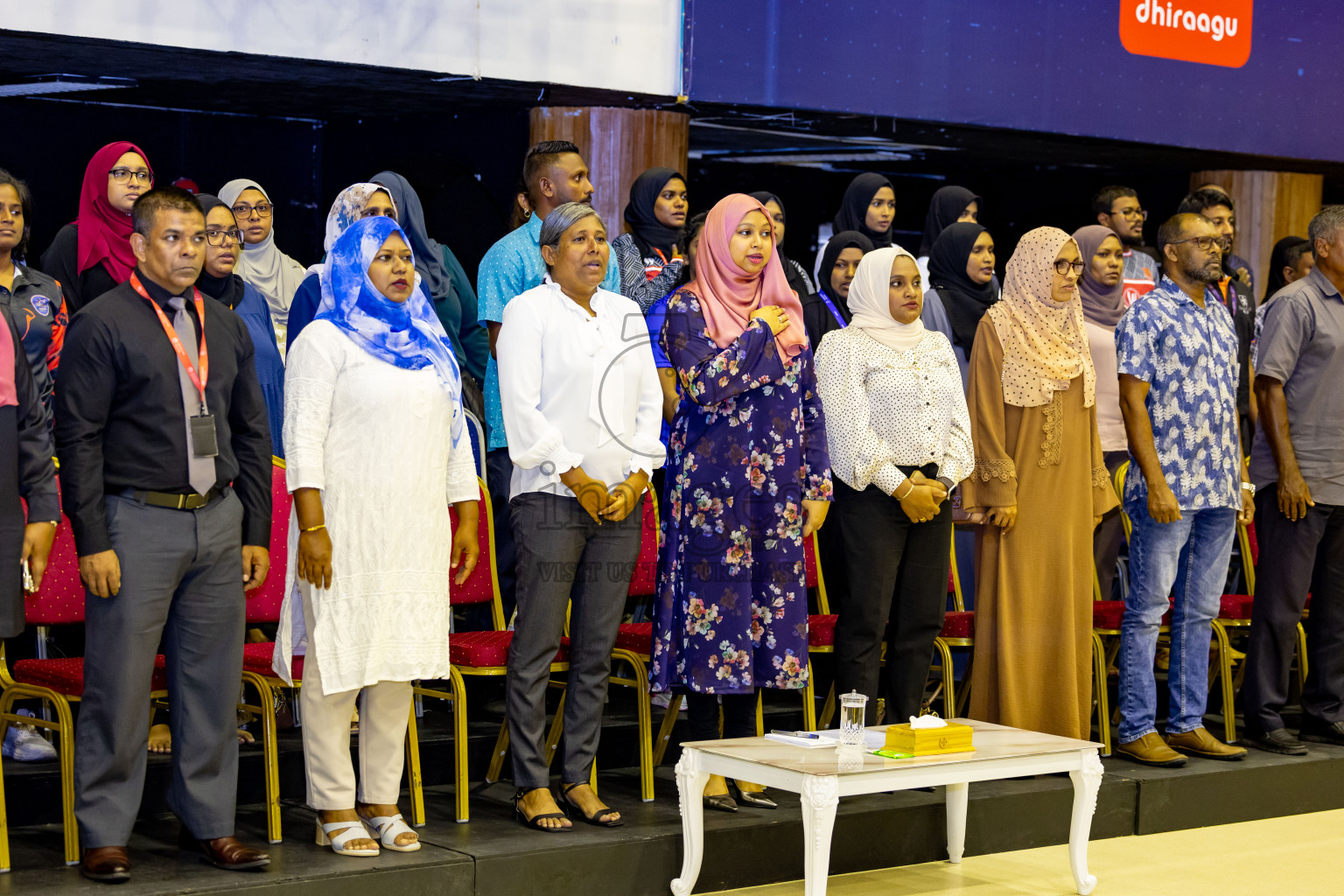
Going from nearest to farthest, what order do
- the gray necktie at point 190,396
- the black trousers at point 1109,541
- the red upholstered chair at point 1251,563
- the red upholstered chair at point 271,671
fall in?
the gray necktie at point 190,396, the red upholstered chair at point 271,671, the black trousers at point 1109,541, the red upholstered chair at point 1251,563

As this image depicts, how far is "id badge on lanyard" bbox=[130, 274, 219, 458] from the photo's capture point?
3.50m

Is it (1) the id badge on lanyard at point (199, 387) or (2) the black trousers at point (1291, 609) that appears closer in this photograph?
(1) the id badge on lanyard at point (199, 387)

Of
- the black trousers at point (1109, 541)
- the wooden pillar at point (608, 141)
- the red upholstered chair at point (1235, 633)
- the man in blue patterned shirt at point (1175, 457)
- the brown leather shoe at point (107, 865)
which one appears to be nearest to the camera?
the brown leather shoe at point (107, 865)

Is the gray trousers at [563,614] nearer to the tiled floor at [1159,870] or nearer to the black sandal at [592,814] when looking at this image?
the black sandal at [592,814]

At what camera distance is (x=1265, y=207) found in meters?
7.71

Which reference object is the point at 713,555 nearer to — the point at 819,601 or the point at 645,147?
the point at 819,601

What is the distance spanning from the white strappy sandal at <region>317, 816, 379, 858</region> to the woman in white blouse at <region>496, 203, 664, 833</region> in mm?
458

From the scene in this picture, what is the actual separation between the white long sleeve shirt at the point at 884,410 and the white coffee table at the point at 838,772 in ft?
2.47

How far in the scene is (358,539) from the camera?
3754mm

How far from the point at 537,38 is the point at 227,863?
3.09 metres

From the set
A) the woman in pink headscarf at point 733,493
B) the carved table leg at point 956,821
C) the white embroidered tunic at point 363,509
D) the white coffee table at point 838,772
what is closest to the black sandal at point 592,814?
the white coffee table at point 838,772

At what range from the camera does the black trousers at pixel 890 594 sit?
4.52m

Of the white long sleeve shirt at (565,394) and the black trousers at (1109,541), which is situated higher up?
the white long sleeve shirt at (565,394)

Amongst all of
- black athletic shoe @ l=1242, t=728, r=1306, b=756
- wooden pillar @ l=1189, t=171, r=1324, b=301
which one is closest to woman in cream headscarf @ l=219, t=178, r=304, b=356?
black athletic shoe @ l=1242, t=728, r=1306, b=756
